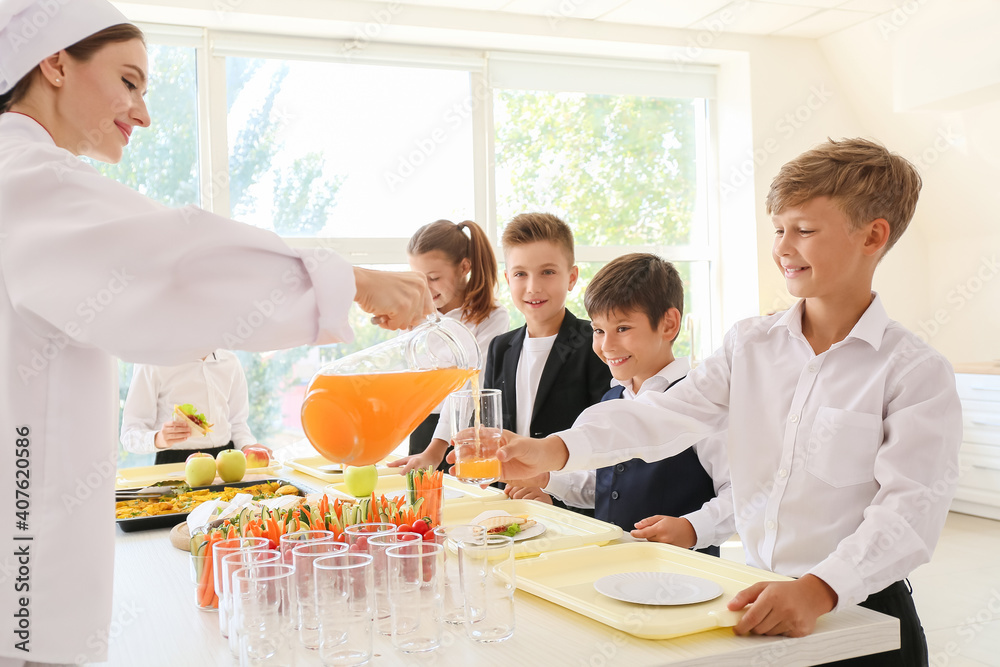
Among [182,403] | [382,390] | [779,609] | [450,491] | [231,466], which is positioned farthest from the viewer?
[182,403]

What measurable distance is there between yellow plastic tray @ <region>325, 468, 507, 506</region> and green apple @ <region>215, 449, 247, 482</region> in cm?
27

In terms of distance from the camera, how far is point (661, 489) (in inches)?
73.4

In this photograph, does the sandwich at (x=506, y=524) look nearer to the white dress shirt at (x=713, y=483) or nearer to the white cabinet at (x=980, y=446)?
the white dress shirt at (x=713, y=483)

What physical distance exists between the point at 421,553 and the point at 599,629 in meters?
0.25

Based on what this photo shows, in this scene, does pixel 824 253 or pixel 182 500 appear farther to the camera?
pixel 182 500

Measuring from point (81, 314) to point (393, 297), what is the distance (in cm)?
32

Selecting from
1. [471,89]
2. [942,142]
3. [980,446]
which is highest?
[471,89]

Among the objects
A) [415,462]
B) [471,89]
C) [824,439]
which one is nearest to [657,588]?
[824,439]

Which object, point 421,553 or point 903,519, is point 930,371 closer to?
point 903,519

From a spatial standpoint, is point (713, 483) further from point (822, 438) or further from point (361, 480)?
point (361, 480)

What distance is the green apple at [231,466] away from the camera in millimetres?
2143

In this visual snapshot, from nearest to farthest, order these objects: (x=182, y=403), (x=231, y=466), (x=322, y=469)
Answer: (x=231, y=466)
(x=322, y=469)
(x=182, y=403)

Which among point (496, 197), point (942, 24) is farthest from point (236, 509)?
point (942, 24)

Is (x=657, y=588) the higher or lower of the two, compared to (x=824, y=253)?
lower
